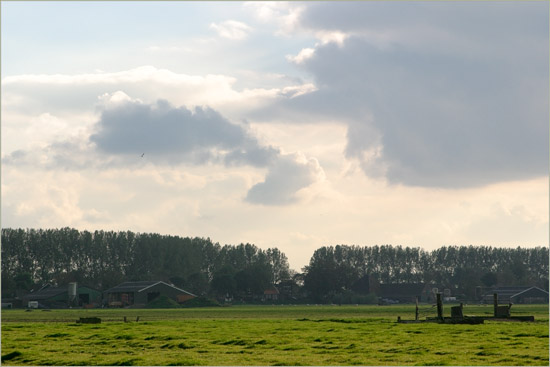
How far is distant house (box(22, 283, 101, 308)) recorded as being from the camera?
184375mm

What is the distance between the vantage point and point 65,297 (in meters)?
190

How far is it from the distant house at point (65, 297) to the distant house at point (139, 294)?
4338 millimetres

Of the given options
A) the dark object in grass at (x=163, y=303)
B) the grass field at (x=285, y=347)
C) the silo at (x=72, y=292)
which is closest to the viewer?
the grass field at (x=285, y=347)

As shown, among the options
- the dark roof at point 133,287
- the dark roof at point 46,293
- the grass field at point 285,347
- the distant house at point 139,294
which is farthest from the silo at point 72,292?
the grass field at point 285,347

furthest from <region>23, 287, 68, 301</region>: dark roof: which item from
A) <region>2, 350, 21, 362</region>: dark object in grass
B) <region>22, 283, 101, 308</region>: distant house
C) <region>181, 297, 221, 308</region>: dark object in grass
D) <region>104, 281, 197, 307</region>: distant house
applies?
<region>2, 350, 21, 362</region>: dark object in grass

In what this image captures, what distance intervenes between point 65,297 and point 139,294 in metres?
19.0

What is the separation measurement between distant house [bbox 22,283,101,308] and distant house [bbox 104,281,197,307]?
4338mm

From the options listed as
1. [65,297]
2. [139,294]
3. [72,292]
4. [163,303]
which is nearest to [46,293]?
[65,297]

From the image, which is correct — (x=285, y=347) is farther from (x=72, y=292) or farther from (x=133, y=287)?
(x=133, y=287)

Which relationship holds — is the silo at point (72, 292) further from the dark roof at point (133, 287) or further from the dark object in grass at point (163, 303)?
the dark object in grass at point (163, 303)

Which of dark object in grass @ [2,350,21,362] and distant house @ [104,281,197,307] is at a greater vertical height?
distant house @ [104,281,197,307]

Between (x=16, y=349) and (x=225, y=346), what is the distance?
36.4ft

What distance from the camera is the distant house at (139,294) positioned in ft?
610

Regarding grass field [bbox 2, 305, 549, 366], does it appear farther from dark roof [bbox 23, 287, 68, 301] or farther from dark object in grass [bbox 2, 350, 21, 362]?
dark roof [bbox 23, 287, 68, 301]
